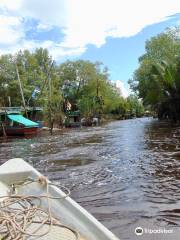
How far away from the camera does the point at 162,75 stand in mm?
34125

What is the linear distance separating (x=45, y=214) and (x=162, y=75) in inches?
1231

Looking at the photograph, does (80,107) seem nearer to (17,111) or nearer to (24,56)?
(24,56)

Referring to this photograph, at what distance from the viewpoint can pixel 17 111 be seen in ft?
121

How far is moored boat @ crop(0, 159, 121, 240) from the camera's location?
3.49 m

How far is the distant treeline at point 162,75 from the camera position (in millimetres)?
33656

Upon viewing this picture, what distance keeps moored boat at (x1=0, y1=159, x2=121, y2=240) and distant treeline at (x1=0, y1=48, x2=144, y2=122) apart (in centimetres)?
3226

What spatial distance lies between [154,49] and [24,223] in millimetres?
50133

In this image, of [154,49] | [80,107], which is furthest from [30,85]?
[154,49]

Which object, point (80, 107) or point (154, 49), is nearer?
point (154, 49)

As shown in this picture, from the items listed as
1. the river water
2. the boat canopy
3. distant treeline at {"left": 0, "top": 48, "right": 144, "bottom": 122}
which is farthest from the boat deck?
distant treeline at {"left": 0, "top": 48, "right": 144, "bottom": 122}
